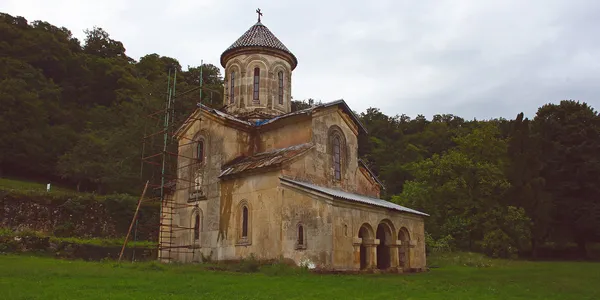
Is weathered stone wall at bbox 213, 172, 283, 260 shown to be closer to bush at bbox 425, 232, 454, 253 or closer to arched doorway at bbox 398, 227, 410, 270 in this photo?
arched doorway at bbox 398, 227, 410, 270

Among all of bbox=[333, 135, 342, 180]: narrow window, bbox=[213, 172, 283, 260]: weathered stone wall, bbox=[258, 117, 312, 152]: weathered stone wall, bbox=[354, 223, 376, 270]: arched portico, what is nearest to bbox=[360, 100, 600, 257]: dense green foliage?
bbox=[333, 135, 342, 180]: narrow window

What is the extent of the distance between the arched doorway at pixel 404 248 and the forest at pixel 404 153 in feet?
34.5

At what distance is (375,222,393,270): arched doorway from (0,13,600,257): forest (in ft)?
35.9

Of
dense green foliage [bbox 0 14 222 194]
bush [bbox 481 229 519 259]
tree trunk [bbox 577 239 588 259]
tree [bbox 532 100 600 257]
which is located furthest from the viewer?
dense green foliage [bbox 0 14 222 194]

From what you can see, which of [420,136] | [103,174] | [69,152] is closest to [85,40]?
[69,152]

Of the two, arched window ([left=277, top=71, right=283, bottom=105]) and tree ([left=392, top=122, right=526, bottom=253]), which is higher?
arched window ([left=277, top=71, right=283, bottom=105])

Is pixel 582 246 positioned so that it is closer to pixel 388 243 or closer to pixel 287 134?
pixel 388 243

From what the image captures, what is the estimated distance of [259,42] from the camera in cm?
2409

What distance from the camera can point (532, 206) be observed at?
34.4m

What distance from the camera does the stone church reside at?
17.2m

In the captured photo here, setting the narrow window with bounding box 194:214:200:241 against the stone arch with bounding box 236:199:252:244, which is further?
the narrow window with bounding box 194:214:200:241

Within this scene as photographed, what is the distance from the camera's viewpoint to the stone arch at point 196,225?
68.2 feet

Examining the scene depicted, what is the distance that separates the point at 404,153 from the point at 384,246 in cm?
3770

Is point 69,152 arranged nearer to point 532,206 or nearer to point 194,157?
point 194,157
